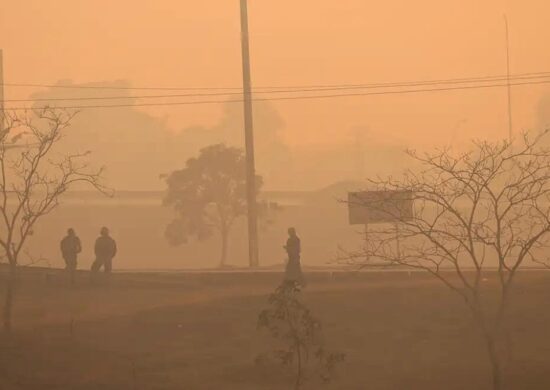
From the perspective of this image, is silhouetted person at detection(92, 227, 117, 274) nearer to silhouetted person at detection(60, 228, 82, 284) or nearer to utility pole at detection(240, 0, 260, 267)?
silhouetted person at detection(60, 228, 82, 284)

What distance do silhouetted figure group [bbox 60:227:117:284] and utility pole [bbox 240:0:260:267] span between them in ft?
32.4

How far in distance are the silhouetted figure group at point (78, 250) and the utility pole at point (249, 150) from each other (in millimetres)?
9881

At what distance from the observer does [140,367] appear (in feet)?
59.9

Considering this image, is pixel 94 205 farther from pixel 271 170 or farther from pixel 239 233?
pixel 271 170

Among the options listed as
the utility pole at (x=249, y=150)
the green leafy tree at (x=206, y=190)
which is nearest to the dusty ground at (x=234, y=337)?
the utility pole at (x=249, y=150)

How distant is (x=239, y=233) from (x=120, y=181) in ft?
51.8

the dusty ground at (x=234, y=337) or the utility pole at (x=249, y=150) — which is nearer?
the dusty ground at (x=234, y=337)

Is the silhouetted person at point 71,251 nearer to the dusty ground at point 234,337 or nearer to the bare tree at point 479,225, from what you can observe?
the dusty ground at point 234,337

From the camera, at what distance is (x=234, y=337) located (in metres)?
20.9

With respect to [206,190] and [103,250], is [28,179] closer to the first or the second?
[103,250]

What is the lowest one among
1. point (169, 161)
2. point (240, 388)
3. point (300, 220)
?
point (240, 388)

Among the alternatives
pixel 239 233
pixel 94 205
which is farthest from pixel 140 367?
pixel 94 205

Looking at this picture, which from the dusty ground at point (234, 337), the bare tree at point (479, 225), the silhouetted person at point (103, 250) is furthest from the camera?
the silhouetted person at point (103, 250)

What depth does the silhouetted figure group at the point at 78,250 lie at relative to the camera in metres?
27.0
